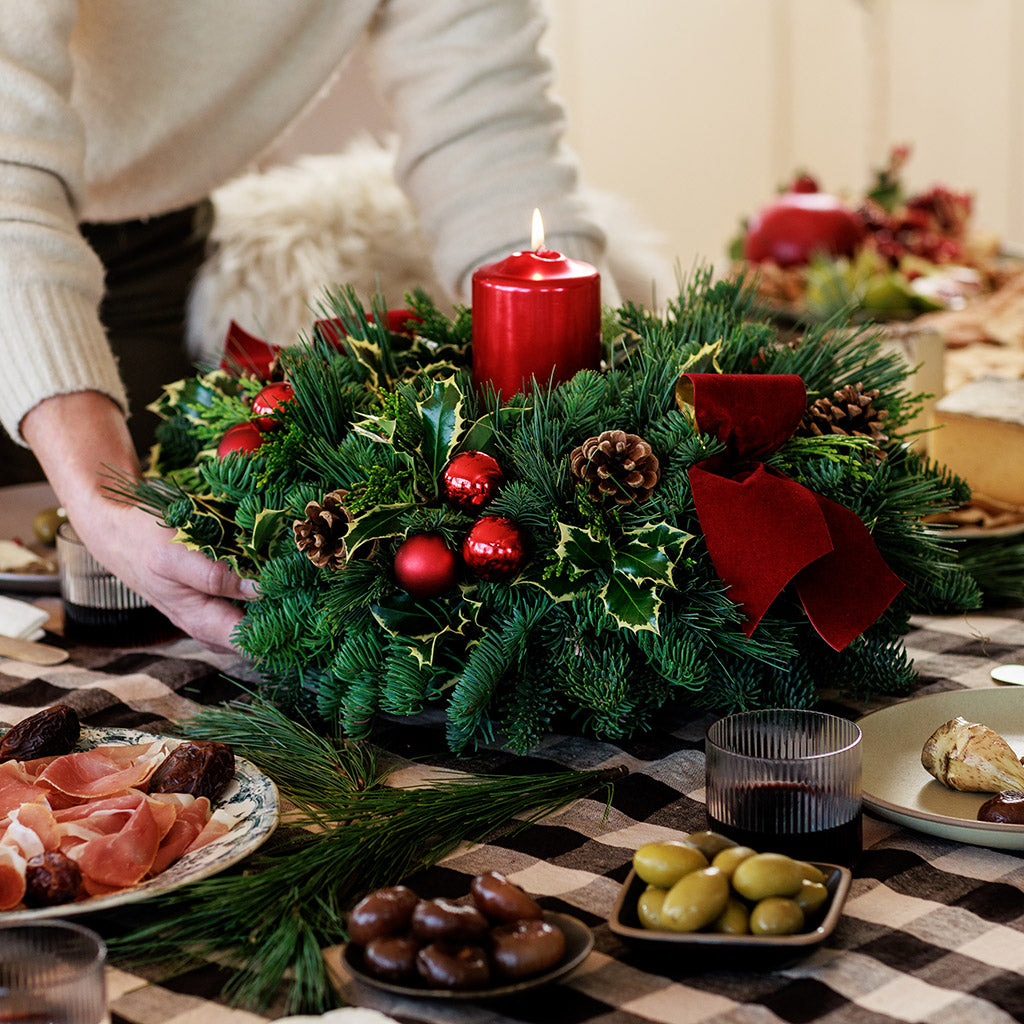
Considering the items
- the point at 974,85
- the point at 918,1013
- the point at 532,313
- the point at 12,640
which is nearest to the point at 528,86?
the point at 532,313

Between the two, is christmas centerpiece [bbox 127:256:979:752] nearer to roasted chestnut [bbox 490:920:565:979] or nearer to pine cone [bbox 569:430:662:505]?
pine cone [bbox 569:430:662:505]

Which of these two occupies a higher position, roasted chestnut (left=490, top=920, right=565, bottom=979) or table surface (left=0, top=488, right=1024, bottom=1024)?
roasted chestnut (left=490, top=920, right=565, bottom=979)

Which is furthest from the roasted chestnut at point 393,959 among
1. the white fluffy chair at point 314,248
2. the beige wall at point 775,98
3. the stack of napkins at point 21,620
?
the beige wall at point 775,98

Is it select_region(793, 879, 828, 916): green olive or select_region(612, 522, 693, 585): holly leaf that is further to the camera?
select_region(612, 522, 693, 585): holly leaf

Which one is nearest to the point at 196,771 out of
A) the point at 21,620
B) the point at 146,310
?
the point at 21,620

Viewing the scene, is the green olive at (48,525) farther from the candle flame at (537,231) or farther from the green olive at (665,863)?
the green olive at (665,863)

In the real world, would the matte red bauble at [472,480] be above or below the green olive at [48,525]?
above

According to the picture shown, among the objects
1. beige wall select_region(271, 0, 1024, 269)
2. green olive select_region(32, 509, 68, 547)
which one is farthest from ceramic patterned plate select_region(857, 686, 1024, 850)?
beige wall select_region(271, 0, 1024, 269)

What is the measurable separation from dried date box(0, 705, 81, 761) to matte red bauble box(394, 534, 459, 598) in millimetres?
192

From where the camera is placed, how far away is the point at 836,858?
1.81ft

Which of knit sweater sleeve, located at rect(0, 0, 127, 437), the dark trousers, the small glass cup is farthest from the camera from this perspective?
the dark trousers

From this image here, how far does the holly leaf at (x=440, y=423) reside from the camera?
0.67m

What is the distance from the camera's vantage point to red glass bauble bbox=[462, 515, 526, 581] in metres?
0.63

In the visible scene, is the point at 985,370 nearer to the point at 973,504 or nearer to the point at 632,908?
the point at 973,504
